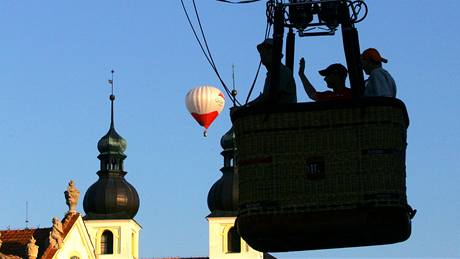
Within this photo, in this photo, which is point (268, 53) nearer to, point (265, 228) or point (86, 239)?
point (265, 228)

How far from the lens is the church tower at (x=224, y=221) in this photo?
57.4m

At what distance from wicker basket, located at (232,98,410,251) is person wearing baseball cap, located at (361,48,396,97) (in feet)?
0.69

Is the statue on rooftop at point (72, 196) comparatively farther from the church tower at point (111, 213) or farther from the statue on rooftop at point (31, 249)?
the church tower at point (111, 213)

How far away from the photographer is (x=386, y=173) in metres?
7.20

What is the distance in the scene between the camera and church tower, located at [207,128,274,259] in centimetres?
5741

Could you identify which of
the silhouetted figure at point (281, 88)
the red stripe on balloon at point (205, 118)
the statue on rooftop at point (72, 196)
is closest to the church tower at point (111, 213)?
the statue on rooftop at point (72, 196)

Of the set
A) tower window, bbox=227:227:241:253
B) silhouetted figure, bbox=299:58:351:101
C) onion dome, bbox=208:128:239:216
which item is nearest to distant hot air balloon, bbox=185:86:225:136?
onion dome, bbox=208:128:239:216

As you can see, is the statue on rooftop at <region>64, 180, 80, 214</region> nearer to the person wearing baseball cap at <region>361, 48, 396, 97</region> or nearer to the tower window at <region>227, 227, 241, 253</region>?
the tower window at <region>227, 227, 241, 253</region>

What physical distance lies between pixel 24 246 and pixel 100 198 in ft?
45.3

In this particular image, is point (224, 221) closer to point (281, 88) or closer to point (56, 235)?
point (56, 235)

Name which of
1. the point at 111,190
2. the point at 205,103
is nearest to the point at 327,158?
the point at 205,103

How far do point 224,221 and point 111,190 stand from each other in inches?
188

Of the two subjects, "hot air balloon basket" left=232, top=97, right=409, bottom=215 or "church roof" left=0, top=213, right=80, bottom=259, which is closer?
"hot air balloon basket" left=232, top=97, right=409, bottom=215

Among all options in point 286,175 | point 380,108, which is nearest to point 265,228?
point 286,175
